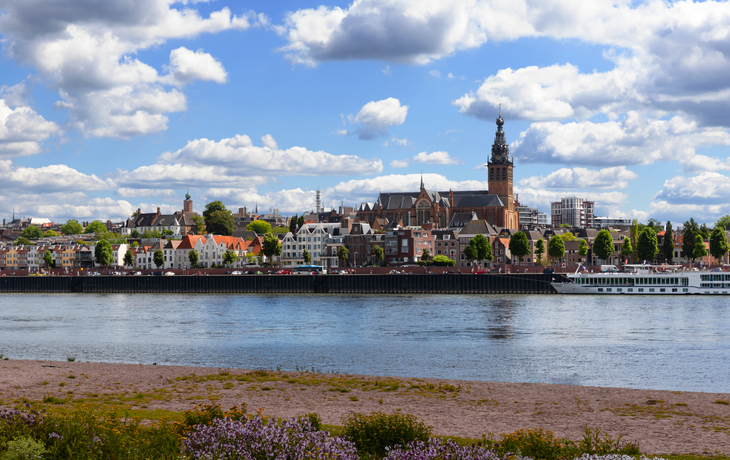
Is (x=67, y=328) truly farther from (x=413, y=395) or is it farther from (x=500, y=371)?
(x=413, y=395)

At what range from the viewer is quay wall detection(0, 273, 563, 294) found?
406 feet

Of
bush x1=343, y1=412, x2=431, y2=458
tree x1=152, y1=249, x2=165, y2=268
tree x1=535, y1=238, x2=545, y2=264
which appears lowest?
bush x1=343, y1=412, x2=431, y2=458

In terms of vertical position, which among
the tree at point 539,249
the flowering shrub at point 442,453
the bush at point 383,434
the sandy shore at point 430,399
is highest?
the tree at point 539,249

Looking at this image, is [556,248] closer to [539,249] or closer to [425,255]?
[539,249]

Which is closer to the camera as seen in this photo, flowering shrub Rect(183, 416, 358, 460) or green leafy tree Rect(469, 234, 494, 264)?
flowering shrub Rect(183, 416, 358, 460)

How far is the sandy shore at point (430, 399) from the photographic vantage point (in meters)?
21.0

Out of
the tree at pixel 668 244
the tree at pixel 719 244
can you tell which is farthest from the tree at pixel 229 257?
the tree at pixel 719 244

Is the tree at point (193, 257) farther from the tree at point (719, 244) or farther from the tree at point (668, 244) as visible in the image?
the tree at point (719, 244)

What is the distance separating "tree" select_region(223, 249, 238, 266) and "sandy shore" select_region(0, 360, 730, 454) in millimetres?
155391

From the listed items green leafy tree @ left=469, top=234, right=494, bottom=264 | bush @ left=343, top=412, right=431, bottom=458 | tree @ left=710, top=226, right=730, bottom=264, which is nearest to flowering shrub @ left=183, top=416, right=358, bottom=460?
bush @ left=343, top=412, right=431, bottom=458

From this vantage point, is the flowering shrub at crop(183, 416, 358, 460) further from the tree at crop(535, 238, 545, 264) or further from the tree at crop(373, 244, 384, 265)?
the tree at crop(535, 238, 545, 264)

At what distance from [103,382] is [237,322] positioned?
1736 inches

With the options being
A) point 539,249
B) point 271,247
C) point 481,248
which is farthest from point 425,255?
point 271,247

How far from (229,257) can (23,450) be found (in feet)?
583
